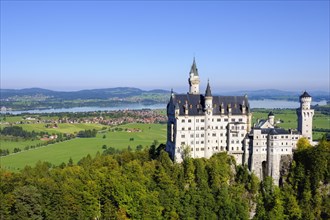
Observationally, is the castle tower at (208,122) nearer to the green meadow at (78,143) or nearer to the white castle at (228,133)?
the white castle at (228,133)

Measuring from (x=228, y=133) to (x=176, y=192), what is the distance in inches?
636

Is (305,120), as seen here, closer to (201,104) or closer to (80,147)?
(201,104)

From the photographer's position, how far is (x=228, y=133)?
74750 mm

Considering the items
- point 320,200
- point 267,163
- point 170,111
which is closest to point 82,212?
point 170,111

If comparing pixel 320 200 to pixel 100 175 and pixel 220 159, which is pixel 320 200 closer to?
pixel 220 159

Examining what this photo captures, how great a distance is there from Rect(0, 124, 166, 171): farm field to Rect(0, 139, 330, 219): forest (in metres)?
47.9

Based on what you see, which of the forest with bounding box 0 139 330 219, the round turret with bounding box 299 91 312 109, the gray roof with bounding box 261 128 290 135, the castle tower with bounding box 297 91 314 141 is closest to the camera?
the forest with bounding box 0 139 330 219

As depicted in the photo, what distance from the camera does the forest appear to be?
63.4m

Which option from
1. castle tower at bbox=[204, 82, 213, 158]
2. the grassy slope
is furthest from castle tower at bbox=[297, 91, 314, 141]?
the grassy slope

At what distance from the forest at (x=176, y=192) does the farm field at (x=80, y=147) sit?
47888 mm

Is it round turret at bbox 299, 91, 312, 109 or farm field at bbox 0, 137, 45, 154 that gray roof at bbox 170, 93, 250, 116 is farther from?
farm field at bbox 0, 137, 45, 154

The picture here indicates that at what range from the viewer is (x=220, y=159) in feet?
233

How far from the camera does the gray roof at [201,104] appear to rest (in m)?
74.3

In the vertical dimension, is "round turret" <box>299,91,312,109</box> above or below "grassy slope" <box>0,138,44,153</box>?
above
